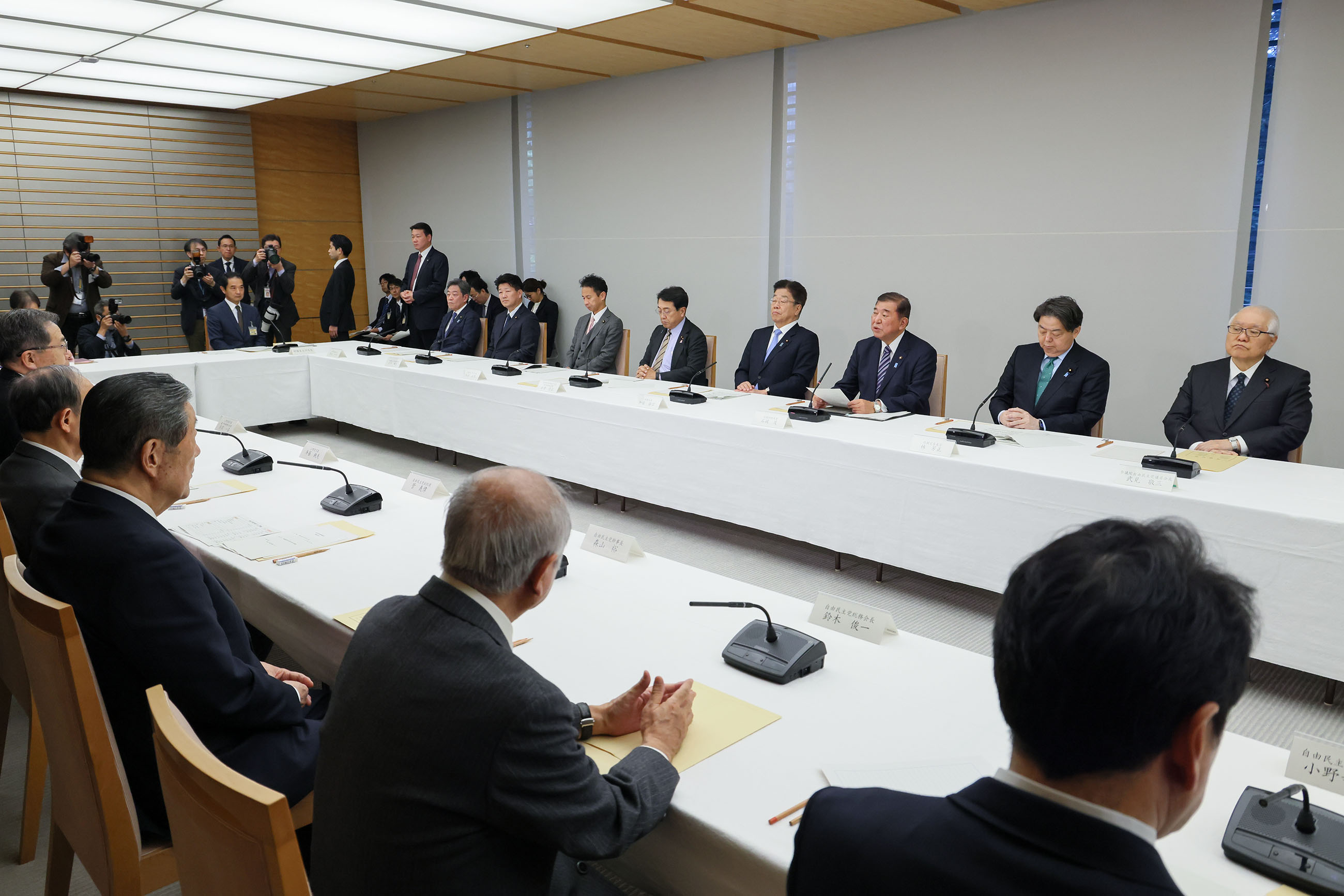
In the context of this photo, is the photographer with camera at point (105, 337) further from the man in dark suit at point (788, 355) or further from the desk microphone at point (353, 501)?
the desk microphone at point (353, 501)

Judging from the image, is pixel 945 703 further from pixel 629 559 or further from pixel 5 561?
pixel 5 561

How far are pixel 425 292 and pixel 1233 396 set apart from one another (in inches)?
272

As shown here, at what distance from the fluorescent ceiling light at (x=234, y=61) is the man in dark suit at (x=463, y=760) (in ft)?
21.1

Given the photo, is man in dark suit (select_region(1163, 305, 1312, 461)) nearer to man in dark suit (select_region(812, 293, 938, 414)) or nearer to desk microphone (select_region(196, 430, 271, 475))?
man in dark suit (select_region(812, 293, 938, 414))

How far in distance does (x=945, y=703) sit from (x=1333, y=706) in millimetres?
2044

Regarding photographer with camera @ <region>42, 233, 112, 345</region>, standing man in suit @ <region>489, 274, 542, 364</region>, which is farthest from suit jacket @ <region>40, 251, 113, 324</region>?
standing man in suit @ <region>489, 274, 542, 364</region>

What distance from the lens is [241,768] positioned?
1.58 meters

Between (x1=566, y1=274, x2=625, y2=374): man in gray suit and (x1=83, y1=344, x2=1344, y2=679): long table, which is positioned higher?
(x1=566, y1=274, x2=625, y2=374): man in gray suit

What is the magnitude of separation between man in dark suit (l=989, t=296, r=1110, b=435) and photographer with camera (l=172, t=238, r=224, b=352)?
7559mm

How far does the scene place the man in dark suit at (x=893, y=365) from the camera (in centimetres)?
460

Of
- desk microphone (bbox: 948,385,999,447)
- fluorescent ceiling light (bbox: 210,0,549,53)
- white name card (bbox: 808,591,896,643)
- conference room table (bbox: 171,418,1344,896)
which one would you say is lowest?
conference room table (bbox: 171,418,1344,896)

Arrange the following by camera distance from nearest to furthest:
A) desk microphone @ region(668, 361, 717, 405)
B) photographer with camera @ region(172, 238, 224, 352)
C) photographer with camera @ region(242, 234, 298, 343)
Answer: desk microphone @ region(668, 361, 717, 405) < photographer with camera @ region(242, 234, 298, 343) < photographer with camera @ region(172, 238, 224, 352)

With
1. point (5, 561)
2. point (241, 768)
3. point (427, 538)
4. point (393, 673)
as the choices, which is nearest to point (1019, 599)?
point (393, 673)

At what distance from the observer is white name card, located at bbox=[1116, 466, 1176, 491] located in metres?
2.84
